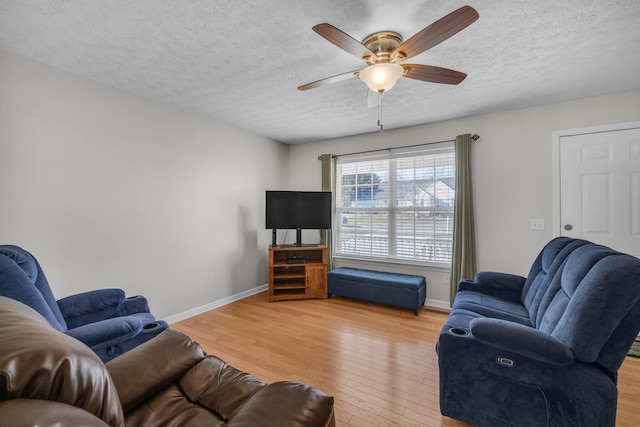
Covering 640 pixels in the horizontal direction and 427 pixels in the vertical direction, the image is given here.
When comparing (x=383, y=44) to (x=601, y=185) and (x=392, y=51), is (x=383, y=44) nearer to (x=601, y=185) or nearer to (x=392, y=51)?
(x=392, y=51)

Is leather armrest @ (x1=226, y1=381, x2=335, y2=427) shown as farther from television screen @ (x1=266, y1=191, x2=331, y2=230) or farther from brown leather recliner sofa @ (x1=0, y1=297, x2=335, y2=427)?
television screen @ (x1=266, y1=191, x2=331, y2=230)

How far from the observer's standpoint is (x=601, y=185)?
2.85 m

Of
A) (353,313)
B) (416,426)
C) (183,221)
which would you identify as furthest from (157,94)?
(416,426)

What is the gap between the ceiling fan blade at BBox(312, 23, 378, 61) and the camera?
4.69ft

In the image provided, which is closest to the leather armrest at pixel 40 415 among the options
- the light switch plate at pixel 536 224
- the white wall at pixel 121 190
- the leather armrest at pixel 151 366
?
the leather armrest at pixel 151 366

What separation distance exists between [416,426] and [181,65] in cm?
315

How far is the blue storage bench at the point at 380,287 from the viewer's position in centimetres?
338

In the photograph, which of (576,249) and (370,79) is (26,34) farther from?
(576,249)

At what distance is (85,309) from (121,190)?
1259mm

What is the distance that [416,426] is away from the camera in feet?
5.37

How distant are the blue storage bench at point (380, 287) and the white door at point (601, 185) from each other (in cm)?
172

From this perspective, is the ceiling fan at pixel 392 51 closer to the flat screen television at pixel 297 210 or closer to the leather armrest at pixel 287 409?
the leather armrest at pixel 287 409

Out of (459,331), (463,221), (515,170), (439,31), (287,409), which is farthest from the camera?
(463,221)

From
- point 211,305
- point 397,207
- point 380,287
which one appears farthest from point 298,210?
point 211,305
